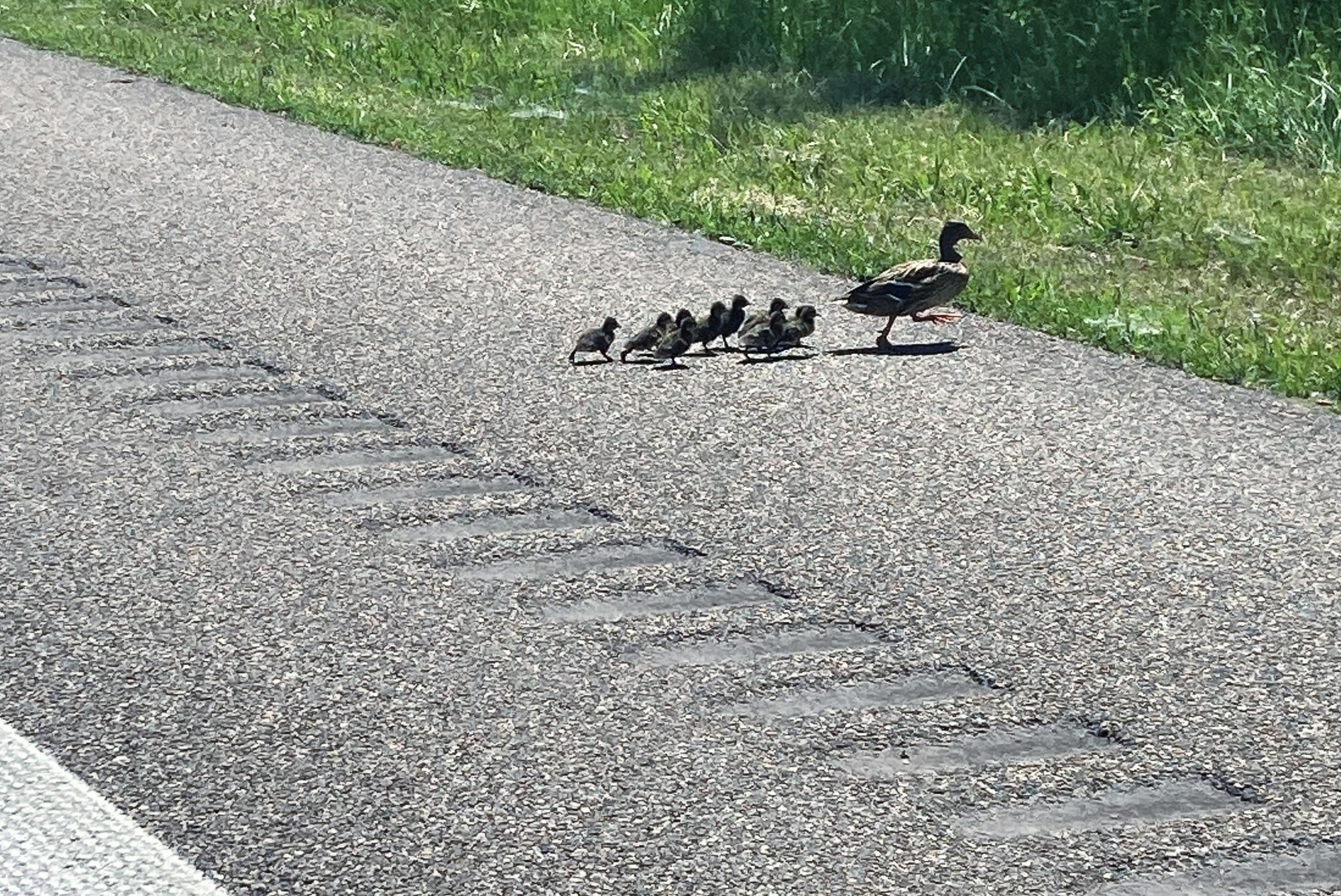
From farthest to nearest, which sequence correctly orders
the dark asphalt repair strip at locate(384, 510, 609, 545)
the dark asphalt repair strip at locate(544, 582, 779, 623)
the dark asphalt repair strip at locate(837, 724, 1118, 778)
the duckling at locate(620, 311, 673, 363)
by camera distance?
the duckling at locate(620, 311, 673, 363)
the dark asphalt repair strip at locate(384, 510, 609, 545)
the dark asphalt repair strip at locate(544, 582, 779, 623)
the dark asphalt repair strip at locate(837, 724, 1118, 778)

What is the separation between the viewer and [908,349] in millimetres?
8477

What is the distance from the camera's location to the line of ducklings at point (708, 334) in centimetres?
817

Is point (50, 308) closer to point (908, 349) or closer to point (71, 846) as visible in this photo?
point (908, 349)

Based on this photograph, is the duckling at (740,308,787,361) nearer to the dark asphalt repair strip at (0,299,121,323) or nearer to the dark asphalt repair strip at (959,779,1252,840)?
the dark asphalt repair strip at (0,299,121,323)

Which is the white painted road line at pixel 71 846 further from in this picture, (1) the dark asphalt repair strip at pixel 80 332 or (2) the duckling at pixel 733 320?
(2) the duckling at pixel 733 320

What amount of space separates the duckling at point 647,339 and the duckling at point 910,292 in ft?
2.35

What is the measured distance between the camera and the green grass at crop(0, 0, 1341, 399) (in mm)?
9430

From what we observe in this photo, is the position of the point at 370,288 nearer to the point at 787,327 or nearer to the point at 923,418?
the point at 787,327

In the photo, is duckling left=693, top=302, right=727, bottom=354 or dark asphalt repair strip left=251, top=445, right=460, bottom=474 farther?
duckling left=693, top=302, right=727, bottom=354

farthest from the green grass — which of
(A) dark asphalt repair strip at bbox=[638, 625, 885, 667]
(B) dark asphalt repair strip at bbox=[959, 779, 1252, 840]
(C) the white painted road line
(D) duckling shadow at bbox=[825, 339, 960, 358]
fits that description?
(C) the white painted road line

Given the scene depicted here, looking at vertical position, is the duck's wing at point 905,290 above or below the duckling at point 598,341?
above

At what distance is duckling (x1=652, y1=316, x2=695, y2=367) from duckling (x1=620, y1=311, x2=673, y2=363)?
23 millimetres

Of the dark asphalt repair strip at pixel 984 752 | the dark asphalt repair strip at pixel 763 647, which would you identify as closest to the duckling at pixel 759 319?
the dark asphalt repair strip at pixel 763 647

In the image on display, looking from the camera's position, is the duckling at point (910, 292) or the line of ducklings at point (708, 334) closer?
the line of ducklings at point (708, 334)
